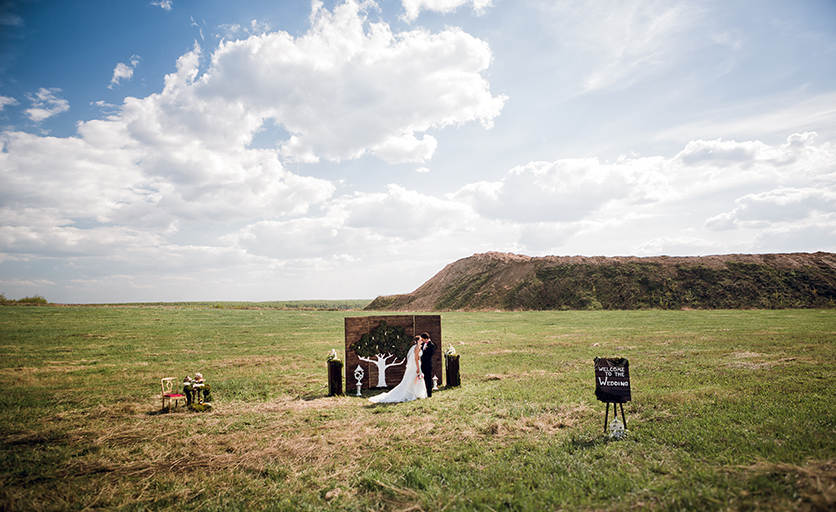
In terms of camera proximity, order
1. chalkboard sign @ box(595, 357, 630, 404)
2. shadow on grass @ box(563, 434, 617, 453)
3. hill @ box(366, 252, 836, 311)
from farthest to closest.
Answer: hill @ box(366, 252, 836, 311) < chalkboard sign @ box(595, 357, 630, 404) < shadow on grass @ box(563, 434, 617, 453)

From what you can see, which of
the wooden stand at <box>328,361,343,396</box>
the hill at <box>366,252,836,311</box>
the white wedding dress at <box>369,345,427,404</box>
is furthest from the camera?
the hill at <box>366,252,836,311</box>

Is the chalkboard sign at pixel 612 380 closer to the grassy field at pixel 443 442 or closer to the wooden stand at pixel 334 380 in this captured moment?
the grassy field at pixel 443 442

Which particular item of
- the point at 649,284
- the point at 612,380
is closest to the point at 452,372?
the point at 612,380

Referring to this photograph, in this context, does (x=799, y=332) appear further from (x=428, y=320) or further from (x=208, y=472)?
(x=208, y=472)

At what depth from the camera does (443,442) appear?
7.23 meters

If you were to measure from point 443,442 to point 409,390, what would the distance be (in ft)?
12.4

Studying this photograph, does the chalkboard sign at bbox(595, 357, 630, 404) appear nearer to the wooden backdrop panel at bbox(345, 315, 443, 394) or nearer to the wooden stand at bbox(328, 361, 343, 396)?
the wooden backdrop panel at bbox(345, 315, 443, 394)

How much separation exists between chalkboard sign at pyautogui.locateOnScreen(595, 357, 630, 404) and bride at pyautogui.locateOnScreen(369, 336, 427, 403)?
5.32 metres

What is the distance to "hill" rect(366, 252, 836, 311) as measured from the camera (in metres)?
51.9

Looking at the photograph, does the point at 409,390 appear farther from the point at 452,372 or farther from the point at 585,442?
the point at 585,442

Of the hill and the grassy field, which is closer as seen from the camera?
the grassy field

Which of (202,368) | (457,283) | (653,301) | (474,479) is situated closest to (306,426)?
(474,479)

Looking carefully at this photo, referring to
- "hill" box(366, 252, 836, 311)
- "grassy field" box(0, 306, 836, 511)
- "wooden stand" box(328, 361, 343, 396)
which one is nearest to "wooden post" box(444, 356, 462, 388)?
"grassy field" box(0, 306, 836, 511)

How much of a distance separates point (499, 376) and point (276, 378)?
8400 millimetres
